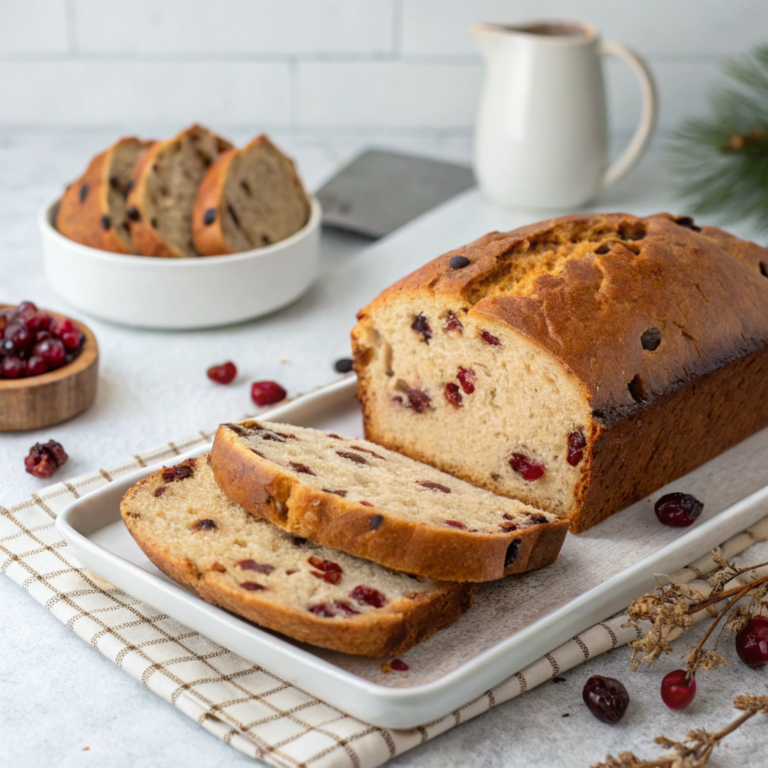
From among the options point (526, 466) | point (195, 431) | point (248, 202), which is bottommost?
point (195, 431)

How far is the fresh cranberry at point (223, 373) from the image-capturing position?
315 centimetres

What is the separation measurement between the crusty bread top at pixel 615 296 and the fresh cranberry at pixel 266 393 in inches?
21.7

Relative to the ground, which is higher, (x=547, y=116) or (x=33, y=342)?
(x=547, y=116)

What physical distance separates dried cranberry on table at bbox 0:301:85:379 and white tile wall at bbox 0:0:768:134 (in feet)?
9.02

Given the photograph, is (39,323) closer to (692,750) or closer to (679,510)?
(679,510)

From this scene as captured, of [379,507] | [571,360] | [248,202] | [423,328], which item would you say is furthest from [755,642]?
[248,202]

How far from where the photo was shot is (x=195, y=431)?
117 inches

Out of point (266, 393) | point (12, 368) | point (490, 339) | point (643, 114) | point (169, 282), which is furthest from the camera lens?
point (643, 114)

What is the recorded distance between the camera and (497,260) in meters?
2.54

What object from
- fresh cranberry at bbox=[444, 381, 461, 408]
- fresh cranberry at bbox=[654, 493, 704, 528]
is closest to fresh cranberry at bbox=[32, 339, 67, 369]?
fresh cranberry at bbox=[444, 381, 461, 408]

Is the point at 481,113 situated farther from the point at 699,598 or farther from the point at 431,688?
the point at 431,688

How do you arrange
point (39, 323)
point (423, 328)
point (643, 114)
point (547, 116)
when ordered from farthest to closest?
point (643, 114) → point (547, 116) → point (39, 323) → point (423, 328)

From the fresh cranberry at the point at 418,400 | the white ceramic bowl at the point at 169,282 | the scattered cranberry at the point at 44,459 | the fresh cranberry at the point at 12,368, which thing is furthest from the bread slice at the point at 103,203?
the fresh cranberry at the point at 418,400

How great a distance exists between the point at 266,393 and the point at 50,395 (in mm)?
640
